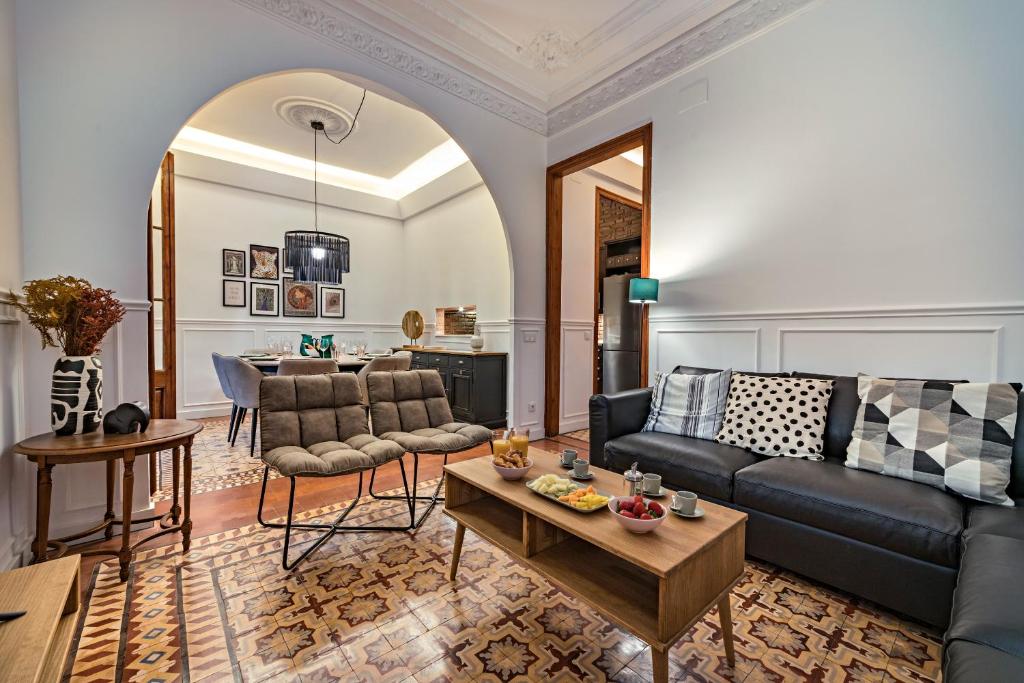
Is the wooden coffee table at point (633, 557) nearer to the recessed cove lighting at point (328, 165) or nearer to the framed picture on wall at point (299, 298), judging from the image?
the recessed cove lighting at point (328, 165)

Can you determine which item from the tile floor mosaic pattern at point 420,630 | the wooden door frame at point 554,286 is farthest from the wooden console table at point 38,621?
the wooden door frame at point 554,286

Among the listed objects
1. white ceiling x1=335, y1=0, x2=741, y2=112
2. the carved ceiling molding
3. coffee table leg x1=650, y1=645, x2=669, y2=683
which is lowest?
coffee table leg x1=650, y1=645, x2=669, y2=683

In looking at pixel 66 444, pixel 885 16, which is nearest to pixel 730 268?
pixel 885 16

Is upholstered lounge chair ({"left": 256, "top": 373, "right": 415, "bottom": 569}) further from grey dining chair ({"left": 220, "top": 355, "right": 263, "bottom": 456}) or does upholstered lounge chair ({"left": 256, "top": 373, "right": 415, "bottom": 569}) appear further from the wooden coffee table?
grey dining chair ({"left": 220, "top": 355, "right": 263, "bottom": 456})

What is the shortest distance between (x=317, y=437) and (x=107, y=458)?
0.85 m

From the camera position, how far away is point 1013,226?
2.12 meters

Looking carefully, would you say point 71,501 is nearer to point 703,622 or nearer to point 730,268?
point 703,622

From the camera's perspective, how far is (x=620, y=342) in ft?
18.0

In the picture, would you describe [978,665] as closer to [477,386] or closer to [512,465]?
[512,465]

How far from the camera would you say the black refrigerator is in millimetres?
5355

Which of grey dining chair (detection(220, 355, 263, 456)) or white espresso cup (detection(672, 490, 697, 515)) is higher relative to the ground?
grey dining chair (detection(220, 355, 263, 456))

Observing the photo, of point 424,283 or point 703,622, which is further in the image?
point 424,283

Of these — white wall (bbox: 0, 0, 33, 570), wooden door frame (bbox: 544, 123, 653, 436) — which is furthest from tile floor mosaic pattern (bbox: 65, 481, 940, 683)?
wooden door frame (bbox: 544, 123, 653, 436)

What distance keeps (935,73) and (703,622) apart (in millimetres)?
3021
